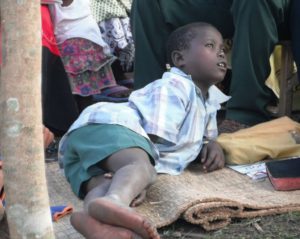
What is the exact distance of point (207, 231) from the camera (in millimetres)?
2004

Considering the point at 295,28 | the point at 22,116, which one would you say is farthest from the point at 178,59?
the point at 22,116

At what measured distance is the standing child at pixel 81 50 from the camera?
11.9 ft

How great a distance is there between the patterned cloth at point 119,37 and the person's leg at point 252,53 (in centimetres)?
113

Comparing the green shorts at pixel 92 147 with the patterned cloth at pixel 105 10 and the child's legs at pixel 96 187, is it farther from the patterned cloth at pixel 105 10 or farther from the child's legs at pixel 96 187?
the patterned cloth at pixel 105 10

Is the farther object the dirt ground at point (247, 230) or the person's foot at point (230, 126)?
A: the person's foot at point (230, 126)

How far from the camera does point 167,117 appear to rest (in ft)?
7.77

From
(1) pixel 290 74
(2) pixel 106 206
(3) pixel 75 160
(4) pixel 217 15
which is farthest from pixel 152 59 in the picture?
(2) pixel 106 206

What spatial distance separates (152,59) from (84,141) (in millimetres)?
1377

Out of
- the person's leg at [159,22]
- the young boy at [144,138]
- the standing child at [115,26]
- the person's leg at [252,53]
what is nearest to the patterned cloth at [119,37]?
the standing child at [115,26]

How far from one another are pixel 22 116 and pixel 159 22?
2.29 metres

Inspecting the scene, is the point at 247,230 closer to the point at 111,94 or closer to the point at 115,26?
the point at 111,94

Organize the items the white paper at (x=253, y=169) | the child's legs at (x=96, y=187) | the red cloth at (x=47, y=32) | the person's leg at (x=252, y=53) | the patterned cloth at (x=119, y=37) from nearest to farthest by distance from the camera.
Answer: the child's legs at (x=96, y=187), the white paper at (x=253, y=169), the person's leg at (x=252, y=53), the red cloth at (x=47, y=32), the patterned cloth at (x=119, y=37)

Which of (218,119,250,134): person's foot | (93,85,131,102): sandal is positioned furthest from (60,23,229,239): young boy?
(93,85,131,102): sandal

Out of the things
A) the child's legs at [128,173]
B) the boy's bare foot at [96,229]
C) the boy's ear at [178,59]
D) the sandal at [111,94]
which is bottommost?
the sandal at [111,94]
